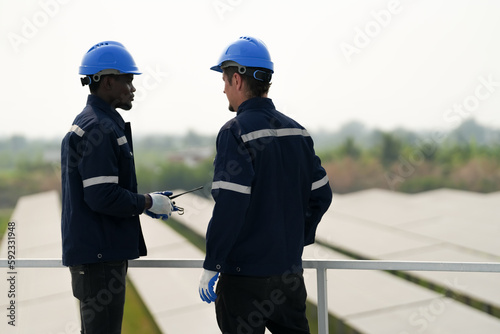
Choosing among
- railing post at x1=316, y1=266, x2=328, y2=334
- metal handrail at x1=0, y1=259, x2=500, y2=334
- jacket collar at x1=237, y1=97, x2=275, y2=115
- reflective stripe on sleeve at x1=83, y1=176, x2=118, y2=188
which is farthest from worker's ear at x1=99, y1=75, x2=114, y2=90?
railing post at x1=316, y1=266, x2=328, y2=334

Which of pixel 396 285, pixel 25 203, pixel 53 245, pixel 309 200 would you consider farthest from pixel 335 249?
pixel 309 200

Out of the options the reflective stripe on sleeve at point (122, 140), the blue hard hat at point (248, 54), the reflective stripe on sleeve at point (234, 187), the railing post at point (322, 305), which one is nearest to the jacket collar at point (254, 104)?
the blue hard hat at point (248, 54)

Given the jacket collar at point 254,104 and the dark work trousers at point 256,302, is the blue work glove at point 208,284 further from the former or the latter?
the jacket collar at point 254,104

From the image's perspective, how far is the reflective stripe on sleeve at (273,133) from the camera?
50.6 inches

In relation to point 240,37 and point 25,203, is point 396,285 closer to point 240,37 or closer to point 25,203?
point 240,37

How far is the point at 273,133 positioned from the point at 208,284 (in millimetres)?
451

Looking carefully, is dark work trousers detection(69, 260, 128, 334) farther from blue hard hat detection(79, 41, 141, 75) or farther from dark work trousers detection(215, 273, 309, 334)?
blue hard hat detection(79, 41, 141, 75)

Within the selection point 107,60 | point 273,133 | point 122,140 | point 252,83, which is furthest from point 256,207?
point 107,60

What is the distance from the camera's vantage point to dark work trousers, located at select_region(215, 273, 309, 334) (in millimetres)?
1316

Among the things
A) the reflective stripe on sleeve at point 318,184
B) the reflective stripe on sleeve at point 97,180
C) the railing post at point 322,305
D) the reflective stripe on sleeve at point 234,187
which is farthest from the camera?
the railing post at point 322,305

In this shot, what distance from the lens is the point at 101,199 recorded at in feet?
4.41

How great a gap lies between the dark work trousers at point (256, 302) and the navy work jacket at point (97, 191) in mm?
341

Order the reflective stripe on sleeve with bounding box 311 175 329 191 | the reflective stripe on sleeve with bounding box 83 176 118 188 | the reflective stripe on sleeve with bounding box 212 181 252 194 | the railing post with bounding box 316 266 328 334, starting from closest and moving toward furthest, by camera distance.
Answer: the reflective stripe on sleeve with bounding box 212 181 252 194
the reflective stripe on sleeve with bounding box 83 176 118 188
the reflective stripe on sleeve with bounding box 311 175 329 191
the railing post with bounding box 316 266 328 334

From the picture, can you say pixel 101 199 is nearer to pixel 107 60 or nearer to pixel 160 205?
pixel 160 205
